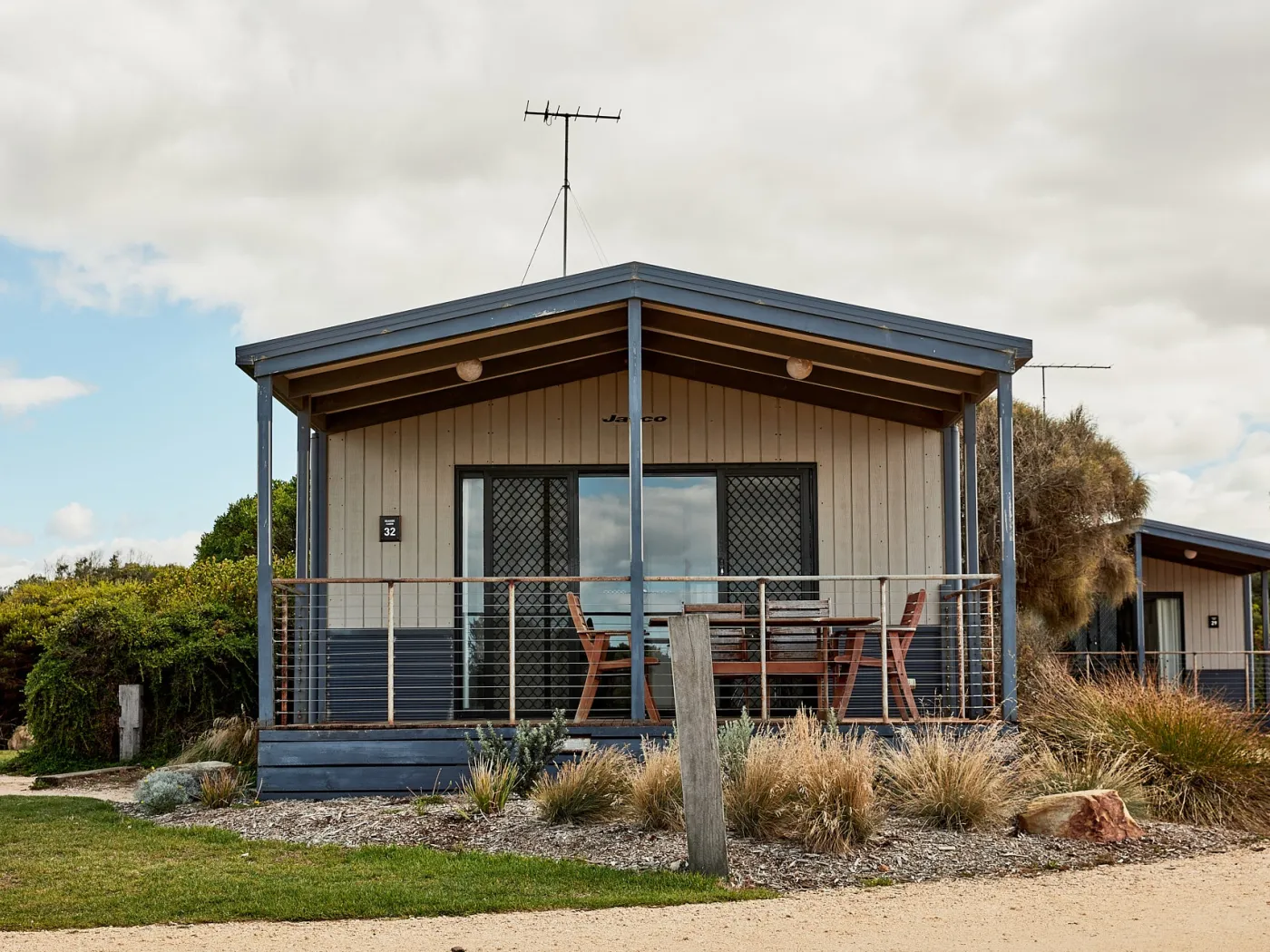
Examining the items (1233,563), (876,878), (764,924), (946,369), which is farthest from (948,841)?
(1233,563)

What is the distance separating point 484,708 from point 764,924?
5870 millimetres

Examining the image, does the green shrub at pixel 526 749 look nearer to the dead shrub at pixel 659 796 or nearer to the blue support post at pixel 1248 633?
the dead shrub at pixel 659 796

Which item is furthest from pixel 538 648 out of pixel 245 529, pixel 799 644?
pixel 245 529

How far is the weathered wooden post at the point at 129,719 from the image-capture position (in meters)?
12.8

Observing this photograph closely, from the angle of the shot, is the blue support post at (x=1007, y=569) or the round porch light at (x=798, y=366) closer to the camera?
the blue support post at (x=1007, y=569)

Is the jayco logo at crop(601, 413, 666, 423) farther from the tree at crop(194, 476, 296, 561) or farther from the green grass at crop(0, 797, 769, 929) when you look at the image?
the tree at crop(194, 476, 296, 561)

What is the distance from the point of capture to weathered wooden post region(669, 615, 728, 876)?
6.32 m

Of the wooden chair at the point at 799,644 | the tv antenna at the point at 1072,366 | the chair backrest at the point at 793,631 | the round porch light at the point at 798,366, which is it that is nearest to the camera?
the wooden chair at the point at 799,644

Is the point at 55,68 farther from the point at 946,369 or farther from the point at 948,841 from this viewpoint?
the point at 948,841

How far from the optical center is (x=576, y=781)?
24.7 ft

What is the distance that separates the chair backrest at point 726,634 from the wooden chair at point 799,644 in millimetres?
221

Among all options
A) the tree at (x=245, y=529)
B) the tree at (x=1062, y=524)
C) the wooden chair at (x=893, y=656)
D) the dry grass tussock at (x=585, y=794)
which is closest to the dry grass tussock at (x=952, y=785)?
the wooden chair at (x=893, y=656)

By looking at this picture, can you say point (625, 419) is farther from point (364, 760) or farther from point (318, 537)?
point (364, 760)

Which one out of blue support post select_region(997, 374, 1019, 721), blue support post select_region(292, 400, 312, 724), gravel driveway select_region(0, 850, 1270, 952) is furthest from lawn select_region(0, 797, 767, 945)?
blue support post select_region(997, 374, 1019, 721)
